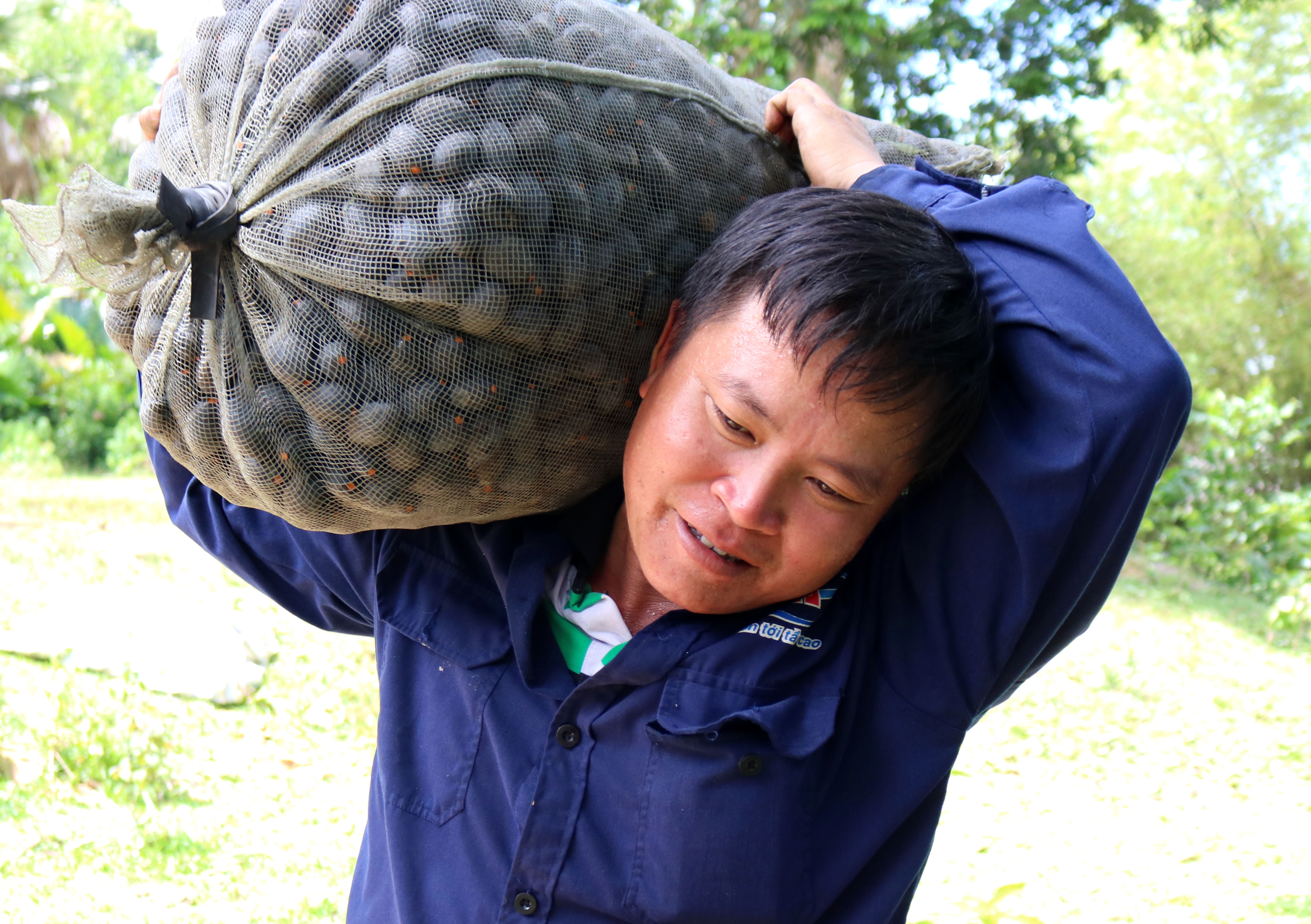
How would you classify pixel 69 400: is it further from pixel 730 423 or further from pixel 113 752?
pixel 730 423

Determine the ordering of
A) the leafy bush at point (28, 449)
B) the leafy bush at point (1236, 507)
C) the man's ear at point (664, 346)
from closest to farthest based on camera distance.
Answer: the man's ear at point (664, 346) < the leafy bush at point (1236, 507) < the leafy bush at point (28, 449)

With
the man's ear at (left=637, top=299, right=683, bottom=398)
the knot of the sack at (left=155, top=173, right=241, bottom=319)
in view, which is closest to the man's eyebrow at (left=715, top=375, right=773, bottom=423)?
the man's ear at (left=637, top=299, right=683, bottom=398)

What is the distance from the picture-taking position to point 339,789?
355 cm

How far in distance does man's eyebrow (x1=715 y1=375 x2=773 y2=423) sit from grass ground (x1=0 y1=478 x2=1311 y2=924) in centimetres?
172

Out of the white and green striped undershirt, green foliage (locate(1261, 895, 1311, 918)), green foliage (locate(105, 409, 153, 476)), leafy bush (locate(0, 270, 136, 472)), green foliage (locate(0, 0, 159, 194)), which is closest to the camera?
the white and green striped undershirt

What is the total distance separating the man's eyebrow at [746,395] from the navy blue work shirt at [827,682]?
0.78 feet

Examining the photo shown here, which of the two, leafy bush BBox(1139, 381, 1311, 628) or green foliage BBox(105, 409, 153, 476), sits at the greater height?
leafy bush BBox(1139, 381, 1311, 628)

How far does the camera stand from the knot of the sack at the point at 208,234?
3.20ft

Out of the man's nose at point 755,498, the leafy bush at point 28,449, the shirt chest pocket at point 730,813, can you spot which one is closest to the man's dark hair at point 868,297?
the man's nose at point 755,498

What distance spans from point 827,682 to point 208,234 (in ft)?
2.46

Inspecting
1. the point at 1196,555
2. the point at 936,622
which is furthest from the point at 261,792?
the point at 1196,555

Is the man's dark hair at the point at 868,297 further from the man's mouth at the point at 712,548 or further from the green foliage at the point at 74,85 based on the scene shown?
the green foliage at the point at 74,85

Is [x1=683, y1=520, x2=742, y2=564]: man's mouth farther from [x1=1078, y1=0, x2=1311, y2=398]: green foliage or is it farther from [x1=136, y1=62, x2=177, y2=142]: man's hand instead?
[x1=1078, y1=0, x2=1311, y2=398]: green foliage

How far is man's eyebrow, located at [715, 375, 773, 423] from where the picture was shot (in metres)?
1.00
